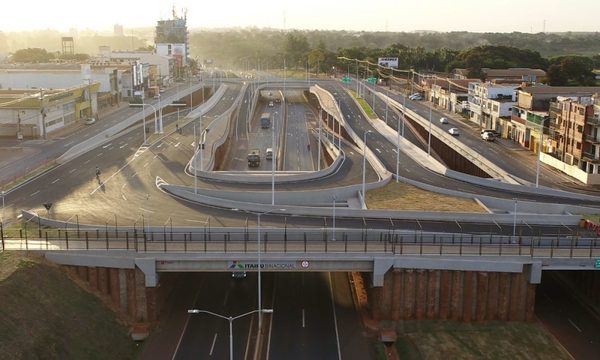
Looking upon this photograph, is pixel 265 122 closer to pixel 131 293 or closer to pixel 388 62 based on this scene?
pixel 388 62

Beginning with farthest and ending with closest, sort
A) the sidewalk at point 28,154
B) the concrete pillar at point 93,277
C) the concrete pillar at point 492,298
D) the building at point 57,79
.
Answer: the building at point 57,79
the sidewalk at point 28,154
the concrete pillar at point 492,298
the concrete pillar at point 93,277

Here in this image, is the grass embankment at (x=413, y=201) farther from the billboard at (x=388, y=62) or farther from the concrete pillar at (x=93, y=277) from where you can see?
the billboard at (x=388, y=62)

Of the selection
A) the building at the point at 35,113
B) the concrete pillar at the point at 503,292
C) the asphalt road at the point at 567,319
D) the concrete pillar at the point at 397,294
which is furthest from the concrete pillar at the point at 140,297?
the building at the point at 35,113

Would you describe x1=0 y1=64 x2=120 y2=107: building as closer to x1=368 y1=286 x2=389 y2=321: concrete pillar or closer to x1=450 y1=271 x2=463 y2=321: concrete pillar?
x1=368 y1=286 x2=389 y2=321: concrete pillar

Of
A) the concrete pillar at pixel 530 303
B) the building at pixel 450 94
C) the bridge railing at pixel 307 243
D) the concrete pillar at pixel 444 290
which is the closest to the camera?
the concrete pillar at pixel 444 290

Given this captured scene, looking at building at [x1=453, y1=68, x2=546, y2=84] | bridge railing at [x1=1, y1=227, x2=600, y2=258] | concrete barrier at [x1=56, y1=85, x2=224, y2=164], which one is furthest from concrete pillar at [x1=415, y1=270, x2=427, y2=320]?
building at [x1=453, y1=68, x2=546, y2=84]

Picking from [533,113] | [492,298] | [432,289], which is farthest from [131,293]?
[533,113]

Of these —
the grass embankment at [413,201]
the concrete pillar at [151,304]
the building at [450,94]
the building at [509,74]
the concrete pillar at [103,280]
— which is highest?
the building at [509,74]
